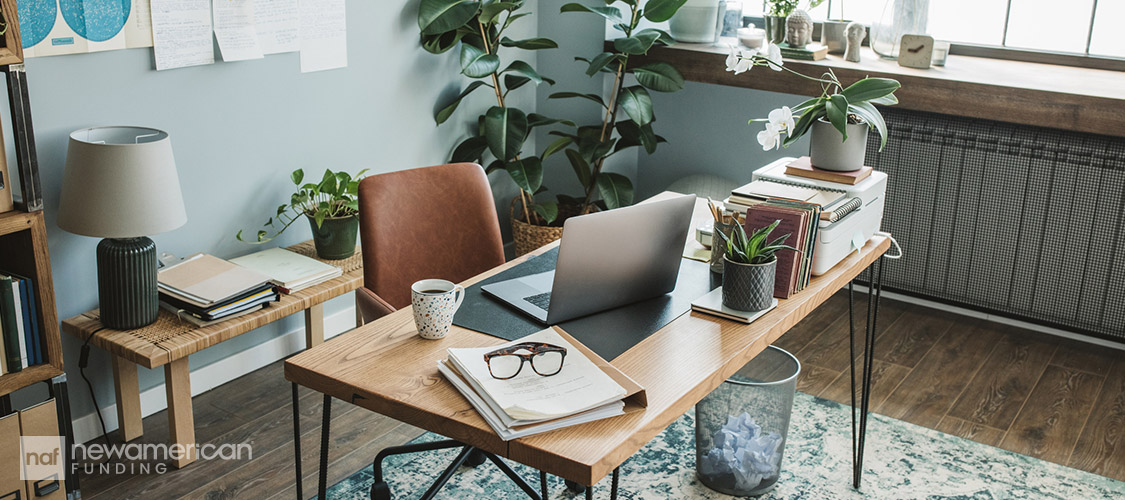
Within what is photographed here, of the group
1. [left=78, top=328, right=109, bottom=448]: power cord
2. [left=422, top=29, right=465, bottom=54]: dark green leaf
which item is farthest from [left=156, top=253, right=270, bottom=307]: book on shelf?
[left=422, top=29, right=465, bottom=54]: dark green leaf

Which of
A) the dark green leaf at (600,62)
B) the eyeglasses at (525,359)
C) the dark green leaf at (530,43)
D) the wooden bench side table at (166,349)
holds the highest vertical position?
the dark green leaf at (530,43)

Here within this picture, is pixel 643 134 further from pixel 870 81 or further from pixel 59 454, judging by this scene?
pixel 59 454

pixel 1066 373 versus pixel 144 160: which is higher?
pixel 144 160

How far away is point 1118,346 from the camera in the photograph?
367 centimetres

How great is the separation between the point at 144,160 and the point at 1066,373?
3.18 m

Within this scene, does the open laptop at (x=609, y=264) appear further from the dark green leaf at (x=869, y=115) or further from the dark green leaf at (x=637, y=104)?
the dark green leaf at (x=637, y=104)

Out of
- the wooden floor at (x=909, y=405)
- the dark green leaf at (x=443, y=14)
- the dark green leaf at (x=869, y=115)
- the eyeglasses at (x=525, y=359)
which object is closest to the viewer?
the eyeglasses at (x=525, y=359)

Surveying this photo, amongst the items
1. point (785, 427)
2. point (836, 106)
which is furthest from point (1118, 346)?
point (836, 106)

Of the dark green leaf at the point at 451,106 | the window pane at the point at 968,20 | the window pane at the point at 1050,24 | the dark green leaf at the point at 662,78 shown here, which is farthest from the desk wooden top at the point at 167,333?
the window pane at the point at 1050,24

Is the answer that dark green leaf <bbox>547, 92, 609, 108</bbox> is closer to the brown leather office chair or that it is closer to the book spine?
the brown leather office chair

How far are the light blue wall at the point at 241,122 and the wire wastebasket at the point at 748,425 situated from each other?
65.5 inches

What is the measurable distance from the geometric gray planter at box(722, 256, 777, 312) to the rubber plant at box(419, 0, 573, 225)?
1877mm

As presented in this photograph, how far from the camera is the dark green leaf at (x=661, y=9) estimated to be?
3.70 m

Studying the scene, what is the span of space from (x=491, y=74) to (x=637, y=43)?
60 cm
